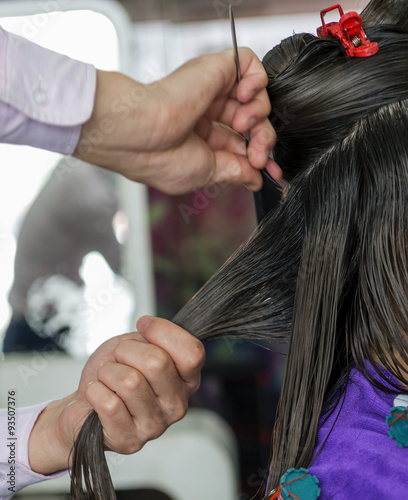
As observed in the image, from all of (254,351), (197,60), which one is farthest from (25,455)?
(254,351)

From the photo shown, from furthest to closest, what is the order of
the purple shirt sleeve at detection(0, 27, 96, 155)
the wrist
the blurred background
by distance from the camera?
the blurred background < the wrist < the purple shirt sleeve at detection(0, 27, 96, 155)

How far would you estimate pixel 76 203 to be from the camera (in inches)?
61.3

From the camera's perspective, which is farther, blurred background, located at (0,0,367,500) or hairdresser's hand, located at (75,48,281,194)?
blurred background, located at (0,0,367,500)

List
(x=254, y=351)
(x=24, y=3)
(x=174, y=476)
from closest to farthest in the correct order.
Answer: (x=174, y=476), (x=24, y=3), (x=254, y=351)

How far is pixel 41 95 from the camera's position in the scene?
590mm

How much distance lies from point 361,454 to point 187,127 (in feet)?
1.40

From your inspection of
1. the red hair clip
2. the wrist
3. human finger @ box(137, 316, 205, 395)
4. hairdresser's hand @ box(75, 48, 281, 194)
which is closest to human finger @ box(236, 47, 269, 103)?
hairdresser's hand @ box(75, 48, 281, 194)

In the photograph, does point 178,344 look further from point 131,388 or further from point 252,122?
point 252,122

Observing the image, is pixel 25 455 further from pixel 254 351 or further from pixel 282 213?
pixel 254 351

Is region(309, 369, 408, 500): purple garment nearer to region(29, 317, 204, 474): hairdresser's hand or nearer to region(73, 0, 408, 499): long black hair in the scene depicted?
region(73, 0, 408, 499): long black hair

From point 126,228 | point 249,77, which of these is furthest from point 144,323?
point 126,228

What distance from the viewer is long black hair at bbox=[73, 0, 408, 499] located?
680 millimetres

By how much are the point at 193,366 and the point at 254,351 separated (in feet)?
3.51

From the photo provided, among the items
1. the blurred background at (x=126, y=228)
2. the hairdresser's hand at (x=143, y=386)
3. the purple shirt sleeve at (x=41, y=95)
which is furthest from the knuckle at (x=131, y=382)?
the blurred background at (x=126, y=228)
